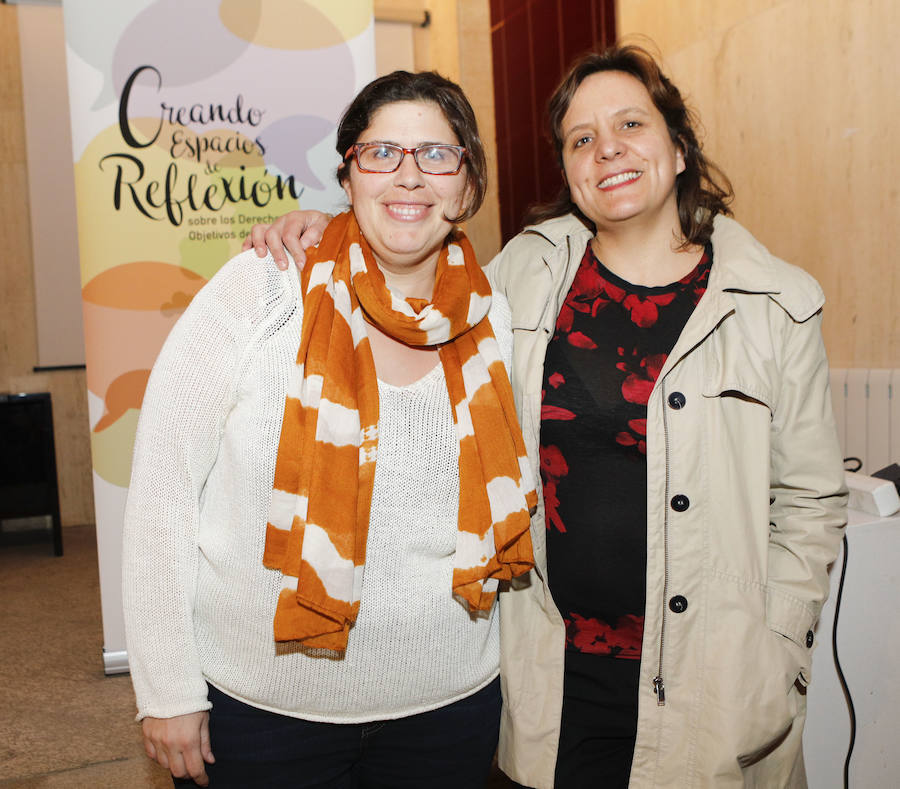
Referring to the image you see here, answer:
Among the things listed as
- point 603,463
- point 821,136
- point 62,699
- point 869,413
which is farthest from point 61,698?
point 821,136

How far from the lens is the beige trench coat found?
4.92 feet

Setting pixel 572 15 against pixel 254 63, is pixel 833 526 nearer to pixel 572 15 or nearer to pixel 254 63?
pixel 254 63

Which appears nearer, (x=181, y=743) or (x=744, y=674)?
(x=181, y=743)

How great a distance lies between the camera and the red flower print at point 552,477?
1.58 m

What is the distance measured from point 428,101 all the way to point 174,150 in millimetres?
2171

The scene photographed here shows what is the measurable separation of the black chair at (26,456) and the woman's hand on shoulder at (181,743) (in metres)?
4.77

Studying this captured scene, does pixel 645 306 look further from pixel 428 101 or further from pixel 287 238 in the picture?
pixel 287 238

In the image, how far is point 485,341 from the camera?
1.54 m

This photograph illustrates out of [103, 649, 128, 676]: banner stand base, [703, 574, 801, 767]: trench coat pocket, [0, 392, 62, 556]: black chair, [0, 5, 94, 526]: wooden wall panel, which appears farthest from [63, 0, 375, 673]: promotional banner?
[0, 5, 94, 526]: wooden wall panel

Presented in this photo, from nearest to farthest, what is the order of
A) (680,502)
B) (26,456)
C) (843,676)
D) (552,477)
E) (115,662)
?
(680,502) → (552,477) → (843,676) → (115,662) → (26,456)

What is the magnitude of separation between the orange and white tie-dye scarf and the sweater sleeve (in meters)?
0.11

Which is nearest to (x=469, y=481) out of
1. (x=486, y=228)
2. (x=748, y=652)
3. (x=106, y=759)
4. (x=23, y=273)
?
(x=748, y=652)

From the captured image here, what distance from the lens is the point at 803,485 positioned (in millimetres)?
1545

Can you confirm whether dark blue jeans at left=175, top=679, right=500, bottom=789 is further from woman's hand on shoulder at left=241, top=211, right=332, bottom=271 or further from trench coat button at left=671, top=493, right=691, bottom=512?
woman's hand on shoulder at left=241, top=211, right=332, bottom=271
